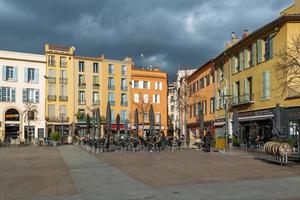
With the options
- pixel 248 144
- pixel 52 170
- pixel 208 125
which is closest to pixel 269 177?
pixel 52 170

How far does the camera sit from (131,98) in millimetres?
73562

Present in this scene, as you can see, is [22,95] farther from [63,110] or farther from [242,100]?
[242,100]

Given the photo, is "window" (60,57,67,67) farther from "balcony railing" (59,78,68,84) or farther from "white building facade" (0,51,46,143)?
"white building facade" (0,51,46,143)

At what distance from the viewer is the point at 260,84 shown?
34062 mm

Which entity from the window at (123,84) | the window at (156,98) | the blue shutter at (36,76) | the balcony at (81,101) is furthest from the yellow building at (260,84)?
the window at (156,98)

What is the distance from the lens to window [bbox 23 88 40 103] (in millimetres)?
63094

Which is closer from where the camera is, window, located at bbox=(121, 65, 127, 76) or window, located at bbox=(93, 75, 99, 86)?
window, located at bbox=(93, 75, 99, 86)

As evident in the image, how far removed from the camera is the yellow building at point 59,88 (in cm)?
6550

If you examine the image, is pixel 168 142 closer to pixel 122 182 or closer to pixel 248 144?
pixel 248 144

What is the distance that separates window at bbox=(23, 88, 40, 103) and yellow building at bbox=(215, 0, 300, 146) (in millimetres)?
32706

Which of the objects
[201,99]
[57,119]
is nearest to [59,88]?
[57,119]

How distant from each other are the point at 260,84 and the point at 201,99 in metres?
18.8

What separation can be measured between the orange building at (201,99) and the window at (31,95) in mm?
22916

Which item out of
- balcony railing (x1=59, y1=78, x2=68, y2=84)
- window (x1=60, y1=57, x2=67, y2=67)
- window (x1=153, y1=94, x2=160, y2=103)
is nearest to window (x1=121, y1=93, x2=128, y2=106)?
window (x1=153, y1=94, x2=160, y2=103)
